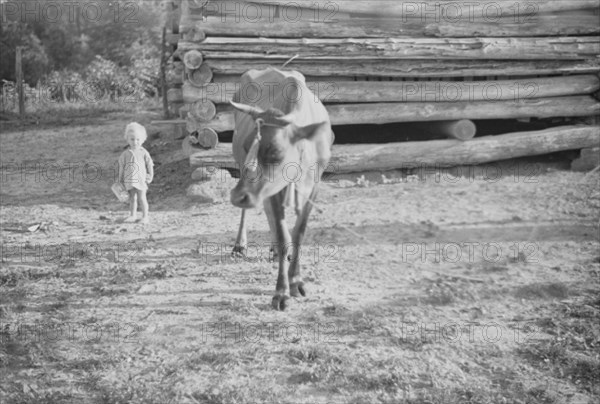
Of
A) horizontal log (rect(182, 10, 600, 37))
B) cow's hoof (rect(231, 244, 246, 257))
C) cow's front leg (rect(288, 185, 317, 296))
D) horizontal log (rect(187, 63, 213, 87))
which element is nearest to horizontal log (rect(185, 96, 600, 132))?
horizontal log (rect(187, 63, 213, 87))

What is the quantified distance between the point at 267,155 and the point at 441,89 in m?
6.40

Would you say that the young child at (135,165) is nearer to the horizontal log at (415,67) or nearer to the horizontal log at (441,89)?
the horizontal log at (441,89)

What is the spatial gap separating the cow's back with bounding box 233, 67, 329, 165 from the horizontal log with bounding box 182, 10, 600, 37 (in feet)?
9.98

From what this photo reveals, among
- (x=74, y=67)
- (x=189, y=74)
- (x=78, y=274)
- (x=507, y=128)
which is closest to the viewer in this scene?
(x=78, y=274)

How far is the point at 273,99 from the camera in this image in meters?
6.54

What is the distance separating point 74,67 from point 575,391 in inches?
915

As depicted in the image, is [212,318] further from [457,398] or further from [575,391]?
[575,391]

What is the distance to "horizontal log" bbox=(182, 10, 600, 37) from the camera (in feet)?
34.2

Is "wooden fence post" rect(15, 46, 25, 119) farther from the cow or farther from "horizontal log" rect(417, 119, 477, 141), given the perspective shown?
the cow

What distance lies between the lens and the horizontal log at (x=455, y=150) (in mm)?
10742

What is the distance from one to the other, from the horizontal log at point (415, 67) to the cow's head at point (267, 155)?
191 inches

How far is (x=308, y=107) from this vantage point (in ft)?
21.2

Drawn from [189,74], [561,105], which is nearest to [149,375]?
[189,74]

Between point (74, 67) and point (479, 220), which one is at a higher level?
point (74, 67)
